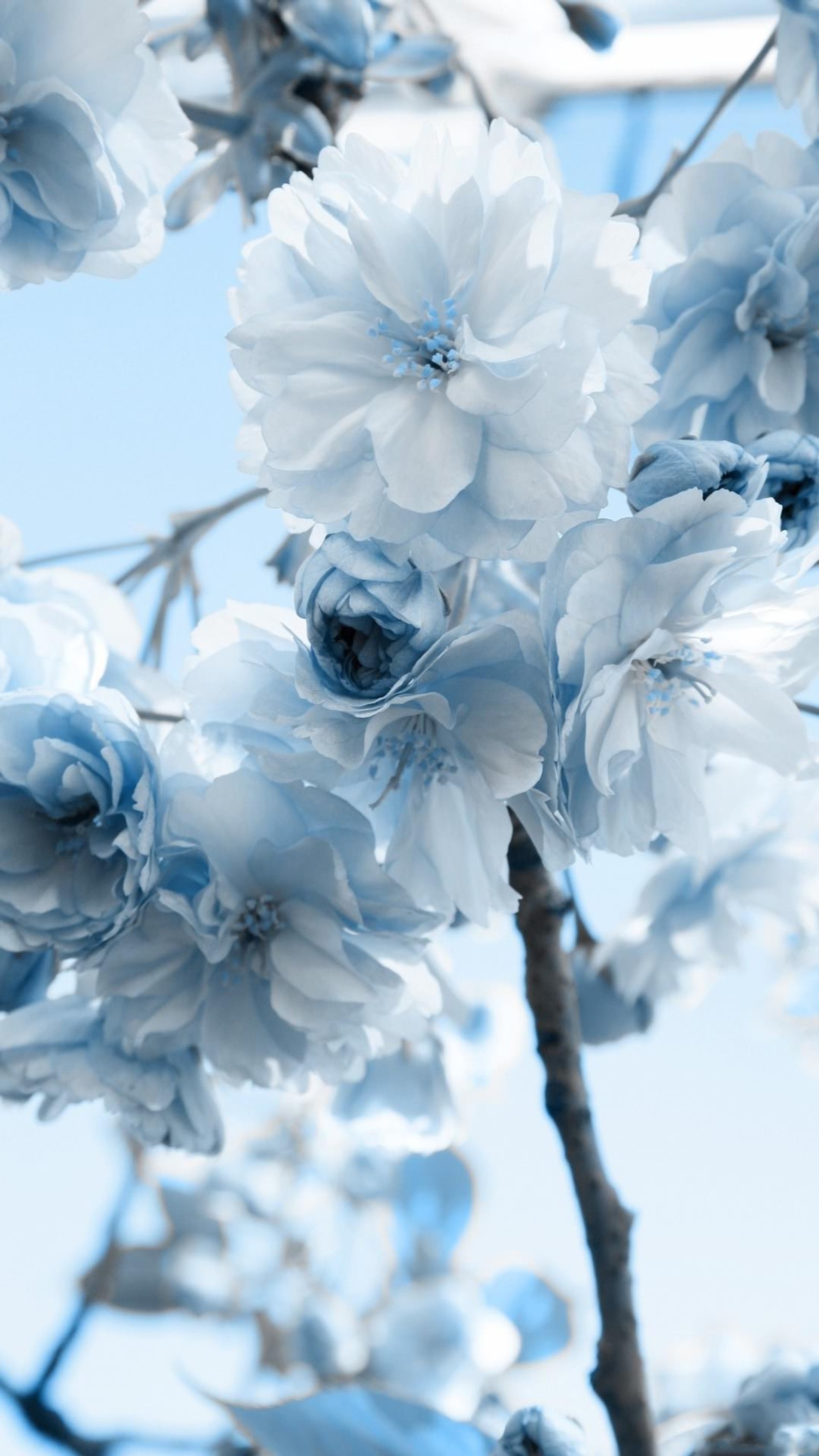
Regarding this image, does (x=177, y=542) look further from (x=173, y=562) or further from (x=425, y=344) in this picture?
(x=425, y=344)

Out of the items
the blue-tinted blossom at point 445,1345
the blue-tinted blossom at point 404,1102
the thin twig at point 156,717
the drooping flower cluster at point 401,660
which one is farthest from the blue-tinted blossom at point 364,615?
the blue-tinted blossom at point 445,1345

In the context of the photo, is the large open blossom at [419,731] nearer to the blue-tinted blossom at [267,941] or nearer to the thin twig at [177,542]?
the blue-tinted blossom at [267,941]

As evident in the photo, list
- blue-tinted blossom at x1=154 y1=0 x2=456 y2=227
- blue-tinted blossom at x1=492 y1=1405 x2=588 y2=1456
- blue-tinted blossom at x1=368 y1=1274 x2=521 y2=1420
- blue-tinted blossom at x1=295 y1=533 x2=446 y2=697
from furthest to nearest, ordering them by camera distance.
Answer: blue-tinted blossom at x1=368 y1=1274 x2=521 y2=1420 → blue-tinted blossom at x1=154 y1=0 x2=456 y2=227 → blue-tinted blossom at x1=492 y1=1405 x2=588 y2=1456 → blue-tinted blossom at x1=295 y1=533 x2=446 y2=697

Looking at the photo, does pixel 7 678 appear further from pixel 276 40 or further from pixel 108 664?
pixel 276 40

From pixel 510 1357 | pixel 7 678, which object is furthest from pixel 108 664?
pixel 510 1357

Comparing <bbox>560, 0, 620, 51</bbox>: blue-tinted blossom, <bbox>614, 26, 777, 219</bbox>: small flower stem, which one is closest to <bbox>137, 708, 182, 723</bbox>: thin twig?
<bbox>614, 26, 777, 219</bbox>: small flower stem

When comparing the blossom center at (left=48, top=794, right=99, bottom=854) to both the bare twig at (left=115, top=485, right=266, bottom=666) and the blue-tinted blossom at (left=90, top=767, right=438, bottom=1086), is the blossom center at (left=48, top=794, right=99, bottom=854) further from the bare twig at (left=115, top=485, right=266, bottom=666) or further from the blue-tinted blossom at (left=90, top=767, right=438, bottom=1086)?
the bare twig at (left=115, top=485, right=266, bottom=666)
